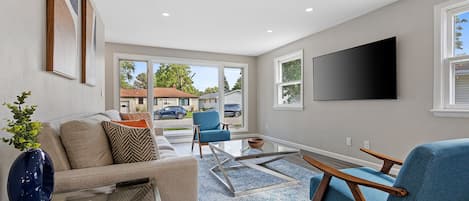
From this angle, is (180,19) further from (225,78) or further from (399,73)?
(399,73)

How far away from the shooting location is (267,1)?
289 centimetres

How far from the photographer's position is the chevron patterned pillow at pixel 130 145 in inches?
58.9

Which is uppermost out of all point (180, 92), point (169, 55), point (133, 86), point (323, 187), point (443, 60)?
point (169, 55)

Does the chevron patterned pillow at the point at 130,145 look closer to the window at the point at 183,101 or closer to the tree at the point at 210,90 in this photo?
the window at the point at 183,101

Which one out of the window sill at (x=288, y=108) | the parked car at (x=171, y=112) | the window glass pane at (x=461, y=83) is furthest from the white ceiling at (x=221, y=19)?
the parked car at (x=171, y=112)

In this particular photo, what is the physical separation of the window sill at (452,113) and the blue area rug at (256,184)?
1504 mm

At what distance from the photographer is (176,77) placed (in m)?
5.37

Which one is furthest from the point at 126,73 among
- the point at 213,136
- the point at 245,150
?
the point at 245,150

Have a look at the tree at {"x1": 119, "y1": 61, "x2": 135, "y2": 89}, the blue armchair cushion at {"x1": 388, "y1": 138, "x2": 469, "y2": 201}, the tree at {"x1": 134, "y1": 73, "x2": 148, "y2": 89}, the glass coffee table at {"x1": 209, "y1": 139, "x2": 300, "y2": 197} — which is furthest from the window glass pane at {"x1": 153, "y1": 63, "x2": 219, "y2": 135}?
the blue armchair cushion at {"x1": 388, "y1": 138, "x2": 469, "y2": 201}

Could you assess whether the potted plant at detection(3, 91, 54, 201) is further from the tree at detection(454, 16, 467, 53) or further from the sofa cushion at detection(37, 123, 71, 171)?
the tree at detection(454, 16, 467, 53)

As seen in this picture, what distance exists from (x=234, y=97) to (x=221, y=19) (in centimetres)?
281

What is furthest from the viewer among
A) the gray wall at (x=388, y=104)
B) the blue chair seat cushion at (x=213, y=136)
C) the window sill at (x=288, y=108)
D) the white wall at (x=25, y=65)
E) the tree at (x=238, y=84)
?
the tree at (x=238, y=84)

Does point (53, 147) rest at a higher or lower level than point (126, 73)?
lower

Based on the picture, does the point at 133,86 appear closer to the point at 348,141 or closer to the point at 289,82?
the point at 289,82
